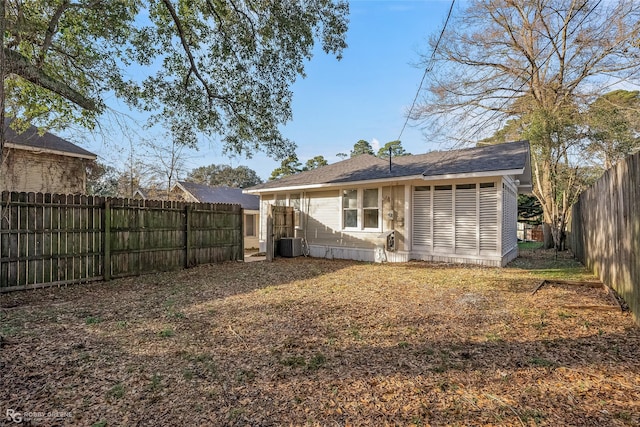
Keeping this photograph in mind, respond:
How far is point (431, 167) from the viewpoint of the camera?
10.4m

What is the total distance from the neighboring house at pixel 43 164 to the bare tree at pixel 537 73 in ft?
49.3

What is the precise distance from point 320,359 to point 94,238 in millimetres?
6149

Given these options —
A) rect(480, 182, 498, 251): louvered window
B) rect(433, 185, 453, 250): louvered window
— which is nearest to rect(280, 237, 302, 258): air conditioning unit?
rect(433, 185, 453, 250): louvered window

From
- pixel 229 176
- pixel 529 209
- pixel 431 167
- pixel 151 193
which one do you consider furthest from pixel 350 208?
pixel 229 176

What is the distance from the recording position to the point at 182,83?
8586 mm

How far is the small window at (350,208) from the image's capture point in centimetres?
1141

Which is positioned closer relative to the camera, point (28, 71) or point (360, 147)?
point (28, 71)

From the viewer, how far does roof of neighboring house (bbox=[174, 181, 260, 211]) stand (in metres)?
17.8

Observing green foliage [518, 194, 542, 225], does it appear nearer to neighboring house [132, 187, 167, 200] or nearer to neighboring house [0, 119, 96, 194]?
neighboring house [132, 187, 167, 200]

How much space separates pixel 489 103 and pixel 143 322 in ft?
60.6

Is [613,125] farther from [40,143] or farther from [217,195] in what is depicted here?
[40,143]

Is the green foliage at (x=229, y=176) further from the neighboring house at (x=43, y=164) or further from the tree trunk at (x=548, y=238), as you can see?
the tree trunk at (x=548, y=238)

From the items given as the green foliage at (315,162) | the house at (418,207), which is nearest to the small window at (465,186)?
the house at (418,207)

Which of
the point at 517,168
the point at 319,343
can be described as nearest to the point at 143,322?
the point at 319,343
